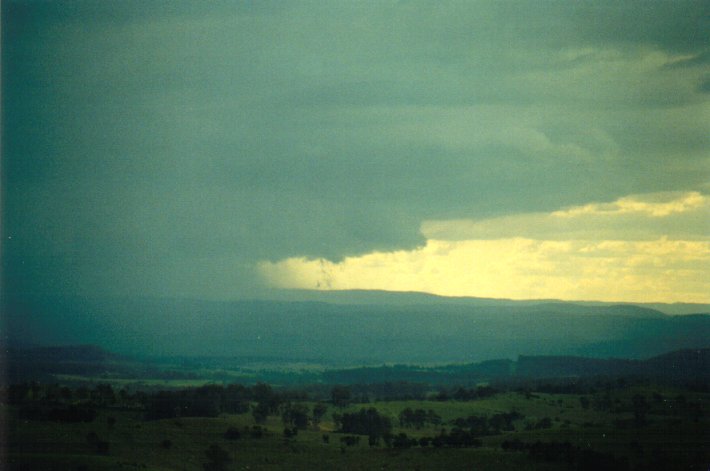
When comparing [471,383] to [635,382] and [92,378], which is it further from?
[92,378]

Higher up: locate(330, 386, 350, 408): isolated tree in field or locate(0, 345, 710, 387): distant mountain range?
locate(0, 345, 710, 387): distant mountain range

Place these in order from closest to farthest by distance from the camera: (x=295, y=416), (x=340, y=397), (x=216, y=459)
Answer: (x=216, y=459)
(x=295, y=416)
(x=340, y=397)

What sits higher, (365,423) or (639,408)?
(639,408)

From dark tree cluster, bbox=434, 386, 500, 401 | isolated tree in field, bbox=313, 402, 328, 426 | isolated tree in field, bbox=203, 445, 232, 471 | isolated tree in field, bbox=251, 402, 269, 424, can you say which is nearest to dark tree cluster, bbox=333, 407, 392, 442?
isolated tree in field, bbox=313, 402, 328, 426

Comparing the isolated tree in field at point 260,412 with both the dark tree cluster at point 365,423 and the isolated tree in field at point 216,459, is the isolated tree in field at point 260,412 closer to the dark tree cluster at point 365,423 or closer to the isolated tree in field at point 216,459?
the dark tree cluster at point 365,423

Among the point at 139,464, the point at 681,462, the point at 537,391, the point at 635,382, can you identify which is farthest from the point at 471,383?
the point at 139,464

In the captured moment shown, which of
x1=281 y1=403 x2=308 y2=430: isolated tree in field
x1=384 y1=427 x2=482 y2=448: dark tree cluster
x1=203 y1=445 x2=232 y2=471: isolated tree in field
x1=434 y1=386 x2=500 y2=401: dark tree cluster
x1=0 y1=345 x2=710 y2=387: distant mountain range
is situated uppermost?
x1=0 y1=345 x2=710 y2=387: distant mountain range

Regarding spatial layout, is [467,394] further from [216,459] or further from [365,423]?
[216,459]

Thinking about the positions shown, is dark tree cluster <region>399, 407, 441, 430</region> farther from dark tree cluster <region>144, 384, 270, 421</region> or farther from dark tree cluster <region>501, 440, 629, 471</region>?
dark tree cluster <region>501, 440, 629, 471</region>

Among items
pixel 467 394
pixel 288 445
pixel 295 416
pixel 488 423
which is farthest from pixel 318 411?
pixel 467 394
